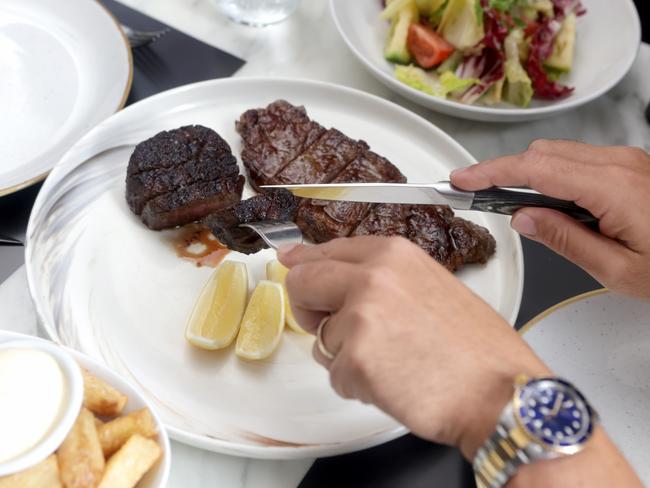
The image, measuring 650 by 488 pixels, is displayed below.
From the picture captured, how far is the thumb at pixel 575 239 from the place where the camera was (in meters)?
1.40

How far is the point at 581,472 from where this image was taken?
95 cm

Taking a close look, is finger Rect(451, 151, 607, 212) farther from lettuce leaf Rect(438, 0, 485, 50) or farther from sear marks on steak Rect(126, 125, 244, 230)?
lettuce leaf Rect(438, 0, 485, 50)

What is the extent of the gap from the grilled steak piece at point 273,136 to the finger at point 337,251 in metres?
0.65

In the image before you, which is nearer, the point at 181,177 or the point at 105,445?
the point at 105,445

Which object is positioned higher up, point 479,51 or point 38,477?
point 479,51

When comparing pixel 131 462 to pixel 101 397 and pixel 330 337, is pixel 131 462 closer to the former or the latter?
pixel 101 397

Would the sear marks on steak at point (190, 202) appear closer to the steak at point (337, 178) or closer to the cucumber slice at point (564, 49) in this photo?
the steak at point (337, 178)

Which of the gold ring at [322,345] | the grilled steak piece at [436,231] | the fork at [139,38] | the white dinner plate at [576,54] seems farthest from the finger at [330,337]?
the fork at [139,38]

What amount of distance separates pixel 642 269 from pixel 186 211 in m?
1.07

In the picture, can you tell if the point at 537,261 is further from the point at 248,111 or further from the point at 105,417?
the point at 105,417

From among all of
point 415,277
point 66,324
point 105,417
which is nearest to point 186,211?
point 66,324

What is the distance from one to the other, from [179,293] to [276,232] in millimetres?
280

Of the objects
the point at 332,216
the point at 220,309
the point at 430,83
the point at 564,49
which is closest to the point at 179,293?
the point at 220,309

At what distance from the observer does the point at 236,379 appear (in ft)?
4.82
